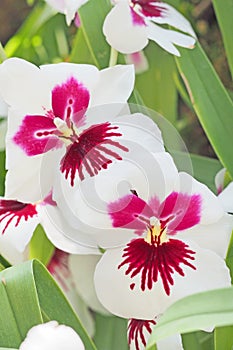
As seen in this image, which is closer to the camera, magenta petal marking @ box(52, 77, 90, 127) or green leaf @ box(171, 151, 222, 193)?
magenta petal marking @ box(52, 77, 90, 127)

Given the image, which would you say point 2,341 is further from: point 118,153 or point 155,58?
point 155,58

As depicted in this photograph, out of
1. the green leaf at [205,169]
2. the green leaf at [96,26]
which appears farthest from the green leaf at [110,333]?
the green leaf at [96,26]

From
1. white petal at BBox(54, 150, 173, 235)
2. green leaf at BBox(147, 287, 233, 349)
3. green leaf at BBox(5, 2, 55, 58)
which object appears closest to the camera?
green leaf at BBox(147, 287, 233, 349)

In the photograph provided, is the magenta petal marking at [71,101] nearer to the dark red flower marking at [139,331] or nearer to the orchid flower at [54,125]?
the orchid flower at [54,125]

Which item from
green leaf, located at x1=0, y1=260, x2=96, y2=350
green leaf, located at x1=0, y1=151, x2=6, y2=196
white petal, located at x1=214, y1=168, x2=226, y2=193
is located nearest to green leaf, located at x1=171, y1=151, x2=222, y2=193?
white petal, located at x1=214, y1=168, x2=226, y2=193

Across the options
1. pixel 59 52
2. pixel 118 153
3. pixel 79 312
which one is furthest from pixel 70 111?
pixel 59 52

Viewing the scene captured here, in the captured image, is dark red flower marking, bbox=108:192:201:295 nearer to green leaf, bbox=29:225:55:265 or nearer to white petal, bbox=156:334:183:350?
white petal, bbox=156:334:183:350

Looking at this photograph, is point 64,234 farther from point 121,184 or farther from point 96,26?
point 96,26
